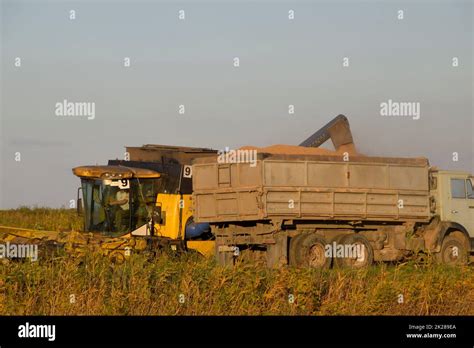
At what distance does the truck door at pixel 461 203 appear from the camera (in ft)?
86.0

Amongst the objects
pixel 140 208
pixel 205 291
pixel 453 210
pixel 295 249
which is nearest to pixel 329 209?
pixel 295 249

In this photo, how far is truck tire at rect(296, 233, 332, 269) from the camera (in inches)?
930

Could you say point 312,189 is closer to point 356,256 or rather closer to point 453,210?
point 356,256

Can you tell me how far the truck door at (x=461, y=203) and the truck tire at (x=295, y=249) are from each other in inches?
183

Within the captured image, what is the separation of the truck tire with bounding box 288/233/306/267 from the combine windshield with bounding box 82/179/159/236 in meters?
4.22

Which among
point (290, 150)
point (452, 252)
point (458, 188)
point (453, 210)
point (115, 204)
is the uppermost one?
point (290, 150)

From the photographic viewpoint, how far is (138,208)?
84.8 ft

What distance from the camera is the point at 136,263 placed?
16281 millimetres

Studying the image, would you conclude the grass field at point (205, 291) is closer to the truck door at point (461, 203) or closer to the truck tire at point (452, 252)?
the truck tire at point (452, 252)

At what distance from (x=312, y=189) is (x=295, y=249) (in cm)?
152

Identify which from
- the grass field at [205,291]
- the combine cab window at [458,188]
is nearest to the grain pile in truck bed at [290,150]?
the combine cab window at [458,188]

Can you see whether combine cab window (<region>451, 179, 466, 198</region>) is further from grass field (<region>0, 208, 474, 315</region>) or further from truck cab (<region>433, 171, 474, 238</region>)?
grass field (<region>0, 208, 474, 315</region>)
